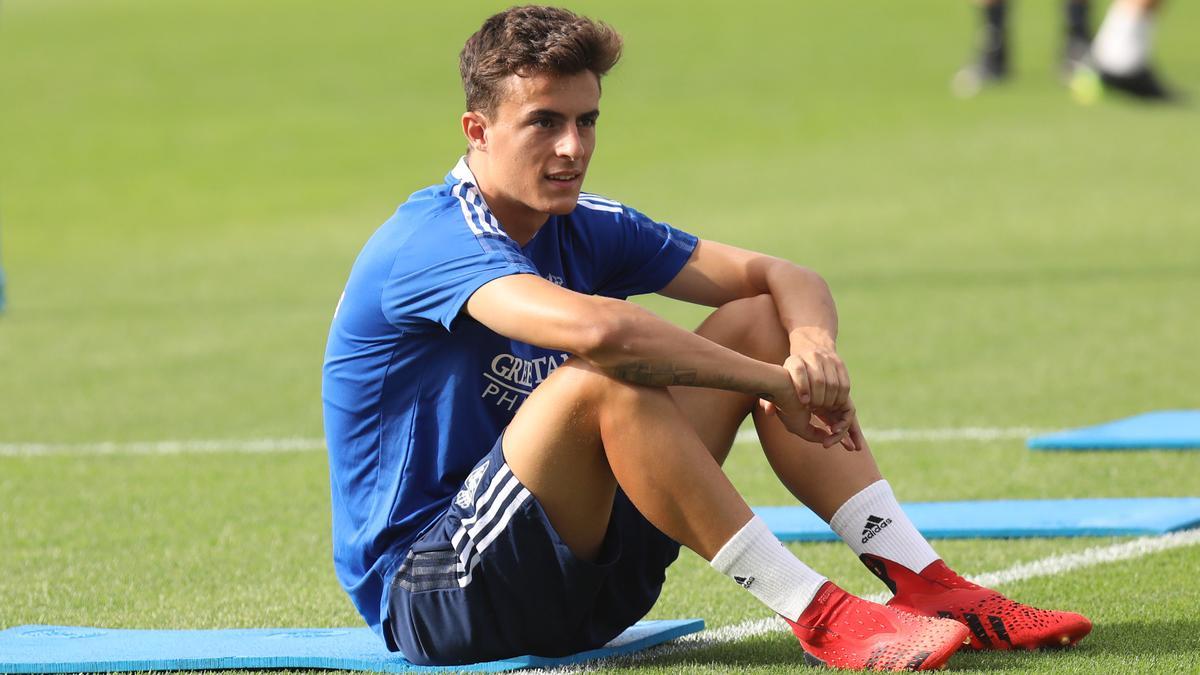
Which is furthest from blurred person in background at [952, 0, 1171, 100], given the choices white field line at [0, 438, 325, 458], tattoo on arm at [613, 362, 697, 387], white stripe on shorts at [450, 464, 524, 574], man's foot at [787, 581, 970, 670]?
white stripe on shorts at [450, 464, 524, 574]

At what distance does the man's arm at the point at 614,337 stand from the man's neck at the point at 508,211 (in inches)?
15.8

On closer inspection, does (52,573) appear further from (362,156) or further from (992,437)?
(362,156)

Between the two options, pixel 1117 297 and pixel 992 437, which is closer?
pixel 992 437

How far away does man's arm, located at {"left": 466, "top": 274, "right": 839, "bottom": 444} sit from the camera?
12.0 feet

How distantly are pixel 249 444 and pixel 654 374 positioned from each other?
413 centimetres

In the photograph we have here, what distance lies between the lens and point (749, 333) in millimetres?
4184

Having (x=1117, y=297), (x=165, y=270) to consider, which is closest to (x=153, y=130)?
(x=165, y=270)

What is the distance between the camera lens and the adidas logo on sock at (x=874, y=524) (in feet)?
13.8

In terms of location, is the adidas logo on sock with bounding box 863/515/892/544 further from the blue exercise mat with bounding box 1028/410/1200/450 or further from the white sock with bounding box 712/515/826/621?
the blue exercise mat with bounding box 1028/410/1200/450

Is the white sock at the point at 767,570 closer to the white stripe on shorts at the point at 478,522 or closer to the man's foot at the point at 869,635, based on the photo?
the man's foot at the point at 869,635

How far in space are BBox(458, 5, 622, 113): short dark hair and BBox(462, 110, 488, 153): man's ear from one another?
0.06 ft

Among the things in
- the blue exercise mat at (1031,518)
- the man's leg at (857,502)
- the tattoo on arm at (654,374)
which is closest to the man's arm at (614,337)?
the tattoo on arm at (654,374)

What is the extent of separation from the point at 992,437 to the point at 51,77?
20409 mm

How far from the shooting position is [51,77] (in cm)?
2506
